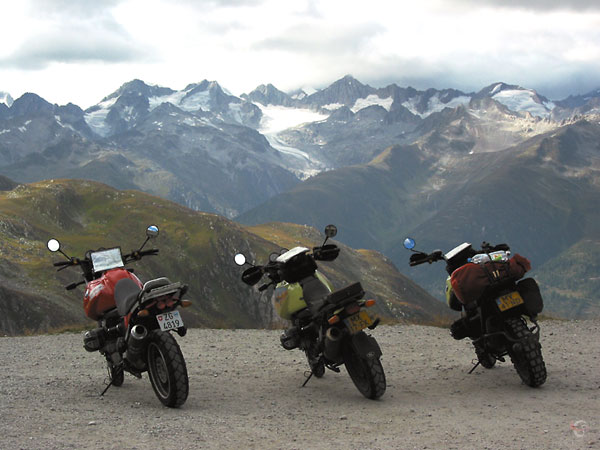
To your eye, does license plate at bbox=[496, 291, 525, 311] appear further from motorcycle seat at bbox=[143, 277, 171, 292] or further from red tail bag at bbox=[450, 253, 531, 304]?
motorcycle seat at bbox=[143, 277, 171, 292]

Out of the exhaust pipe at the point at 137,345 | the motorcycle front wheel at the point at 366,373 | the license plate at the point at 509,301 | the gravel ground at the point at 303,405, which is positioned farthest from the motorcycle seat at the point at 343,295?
the exhaust pipe at the point at 137,345

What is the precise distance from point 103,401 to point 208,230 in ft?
384

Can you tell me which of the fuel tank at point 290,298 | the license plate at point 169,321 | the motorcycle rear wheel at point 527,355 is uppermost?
the license plate at point 169,321

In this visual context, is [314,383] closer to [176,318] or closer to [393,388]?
[393,388]

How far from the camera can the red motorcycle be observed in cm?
1029

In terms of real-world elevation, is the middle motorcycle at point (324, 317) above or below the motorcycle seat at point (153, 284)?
below

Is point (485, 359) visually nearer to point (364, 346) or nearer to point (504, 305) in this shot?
point (504, 305)

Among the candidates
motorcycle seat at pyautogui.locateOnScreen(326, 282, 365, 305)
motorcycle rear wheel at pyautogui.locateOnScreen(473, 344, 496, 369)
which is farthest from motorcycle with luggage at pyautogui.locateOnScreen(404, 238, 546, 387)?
motorcycle seat at pyautogui.locateOnScreen(326, 282, 365, 305)

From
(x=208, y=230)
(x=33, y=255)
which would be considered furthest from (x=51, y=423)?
(x=208, y=230)

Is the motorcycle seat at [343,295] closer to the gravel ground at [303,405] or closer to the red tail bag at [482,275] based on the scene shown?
the gravel ground at [303,405]

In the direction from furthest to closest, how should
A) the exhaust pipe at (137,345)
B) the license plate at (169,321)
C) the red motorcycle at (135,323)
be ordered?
1. the exhaust pipe at (137,345)
2. the license plate at (169,321)
3. the red motorcycle at (135,323)

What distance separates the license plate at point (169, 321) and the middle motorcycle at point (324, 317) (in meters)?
2.23

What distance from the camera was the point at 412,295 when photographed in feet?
602

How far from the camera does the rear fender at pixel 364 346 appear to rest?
10.6 meters
